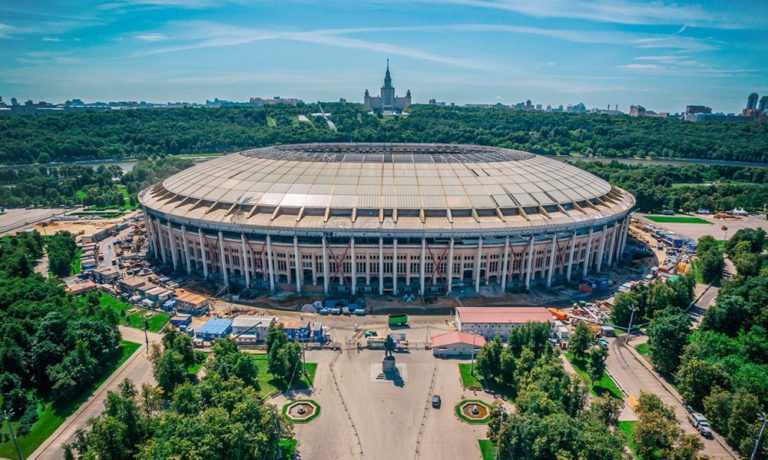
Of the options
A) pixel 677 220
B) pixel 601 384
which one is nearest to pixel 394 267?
pixel 601 384

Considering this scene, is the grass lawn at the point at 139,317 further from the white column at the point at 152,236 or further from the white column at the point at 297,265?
the white column at the point at 297,265

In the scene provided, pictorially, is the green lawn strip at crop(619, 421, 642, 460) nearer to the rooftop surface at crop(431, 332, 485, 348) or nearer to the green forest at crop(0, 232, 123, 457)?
the rooftop surface at crop(431, 332, 485, 348)

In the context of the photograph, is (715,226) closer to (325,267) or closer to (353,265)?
(353,265)

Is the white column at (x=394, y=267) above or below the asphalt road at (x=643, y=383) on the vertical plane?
above

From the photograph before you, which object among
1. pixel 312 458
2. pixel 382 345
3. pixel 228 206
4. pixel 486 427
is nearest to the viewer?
pixel 312 458

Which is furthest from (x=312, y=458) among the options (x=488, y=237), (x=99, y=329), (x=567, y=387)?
(x=488, y=237)

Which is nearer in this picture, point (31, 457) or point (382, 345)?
point (31, 457)

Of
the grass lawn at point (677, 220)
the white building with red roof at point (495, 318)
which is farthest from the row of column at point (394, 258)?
the grass lawn at point (677, 220)

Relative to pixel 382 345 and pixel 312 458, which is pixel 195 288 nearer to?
pixel 382 345
